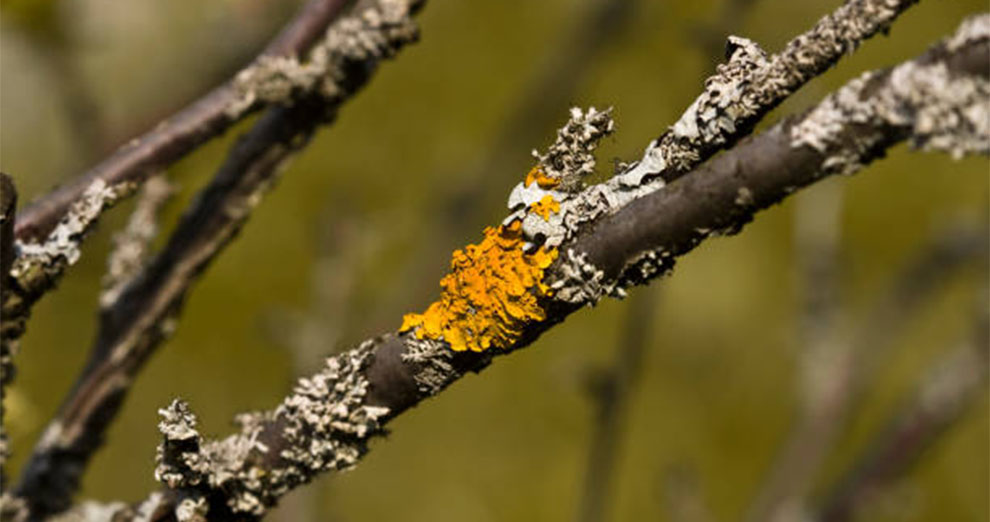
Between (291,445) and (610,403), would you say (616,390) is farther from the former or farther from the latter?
(291,445)

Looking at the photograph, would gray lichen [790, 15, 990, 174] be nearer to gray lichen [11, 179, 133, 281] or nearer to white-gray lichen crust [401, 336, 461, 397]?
white-gray lichen crust [401, 336, 461, 397]

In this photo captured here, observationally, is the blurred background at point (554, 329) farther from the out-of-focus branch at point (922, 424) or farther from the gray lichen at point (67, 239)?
the gray lichen at point (67, 239)

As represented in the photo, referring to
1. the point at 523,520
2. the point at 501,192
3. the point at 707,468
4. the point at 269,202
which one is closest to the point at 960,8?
the point at 501,192

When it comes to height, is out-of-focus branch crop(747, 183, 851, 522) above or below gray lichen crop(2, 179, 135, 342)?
above

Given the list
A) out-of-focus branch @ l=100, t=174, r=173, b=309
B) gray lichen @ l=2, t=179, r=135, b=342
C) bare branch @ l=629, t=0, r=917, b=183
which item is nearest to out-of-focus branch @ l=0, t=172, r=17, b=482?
gray lichen @ l=2, t=179, r=135, b=342

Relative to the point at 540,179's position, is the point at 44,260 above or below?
above

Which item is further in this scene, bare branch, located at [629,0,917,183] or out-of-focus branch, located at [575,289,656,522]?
out-of-focus branch, located at [575,289,656,522]

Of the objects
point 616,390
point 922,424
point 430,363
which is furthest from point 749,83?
point 922,424

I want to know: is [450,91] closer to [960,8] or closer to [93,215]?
[960,8]

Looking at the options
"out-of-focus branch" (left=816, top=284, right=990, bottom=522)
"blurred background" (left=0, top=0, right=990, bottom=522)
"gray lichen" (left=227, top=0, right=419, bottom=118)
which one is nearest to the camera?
"gray lichen" (left=227, top=0, right=419, bottom=118)
